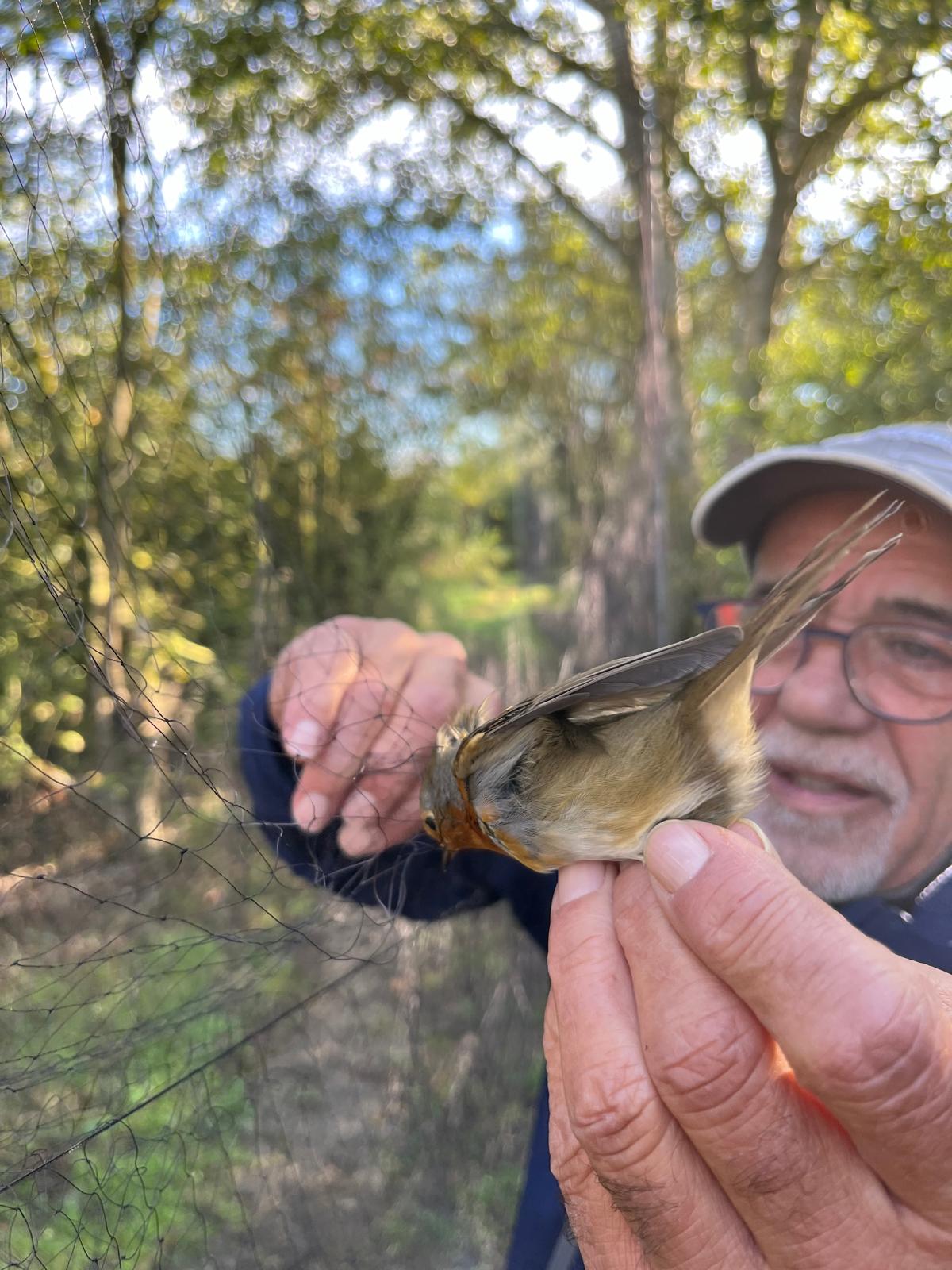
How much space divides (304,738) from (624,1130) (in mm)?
778

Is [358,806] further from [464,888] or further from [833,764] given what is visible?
[833,764]

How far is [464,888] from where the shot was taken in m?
1.74

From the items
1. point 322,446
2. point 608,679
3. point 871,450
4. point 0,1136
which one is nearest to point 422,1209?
point 0,1136

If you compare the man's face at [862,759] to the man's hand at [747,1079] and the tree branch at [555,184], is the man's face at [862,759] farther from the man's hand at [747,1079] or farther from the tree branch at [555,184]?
the tree branch at [555,184]

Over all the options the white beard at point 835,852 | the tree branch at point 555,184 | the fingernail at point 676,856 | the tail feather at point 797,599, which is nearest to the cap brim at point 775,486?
the tail feather at point 797,599

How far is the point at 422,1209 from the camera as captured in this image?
5.10 ft

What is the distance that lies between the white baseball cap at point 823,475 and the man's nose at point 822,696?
0.36 metres

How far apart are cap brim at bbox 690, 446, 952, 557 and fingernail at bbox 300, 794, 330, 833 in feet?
3.91

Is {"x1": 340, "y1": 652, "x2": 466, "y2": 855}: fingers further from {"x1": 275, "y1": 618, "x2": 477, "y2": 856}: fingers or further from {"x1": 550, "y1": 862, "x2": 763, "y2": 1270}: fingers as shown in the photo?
{"x1": 550, "y1": 862, "x2": 763, "y2": 1270}: fingers

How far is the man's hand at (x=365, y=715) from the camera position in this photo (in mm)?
1400

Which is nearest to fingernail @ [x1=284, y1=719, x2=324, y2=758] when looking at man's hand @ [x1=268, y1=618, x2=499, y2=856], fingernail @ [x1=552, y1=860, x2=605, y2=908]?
man's hand @ [x1=268, y1=618, x2=499, y2=856]

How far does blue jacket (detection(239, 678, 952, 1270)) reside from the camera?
134cm

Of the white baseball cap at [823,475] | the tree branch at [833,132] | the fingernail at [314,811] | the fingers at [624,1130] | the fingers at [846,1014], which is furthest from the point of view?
the tree branch at [833,132]

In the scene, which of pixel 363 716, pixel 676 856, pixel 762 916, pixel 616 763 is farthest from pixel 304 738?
pixel 762 916
